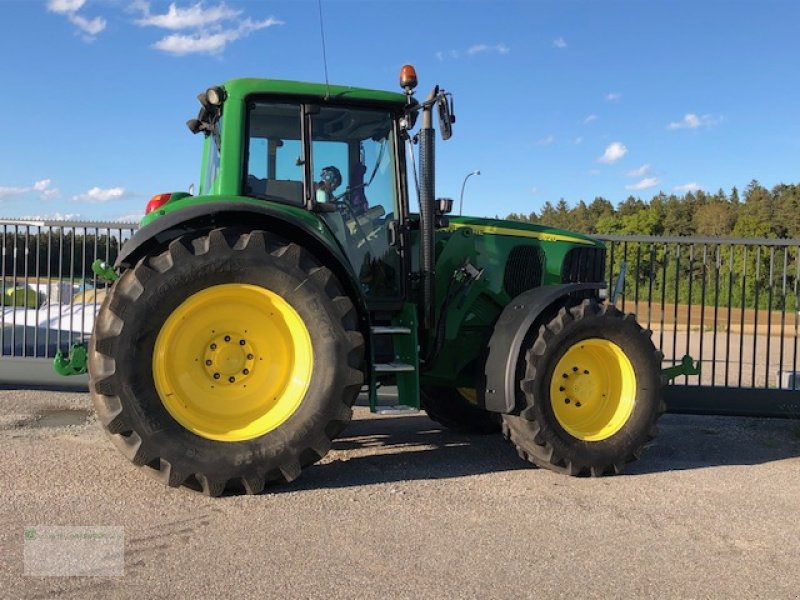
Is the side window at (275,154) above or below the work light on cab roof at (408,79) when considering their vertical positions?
below

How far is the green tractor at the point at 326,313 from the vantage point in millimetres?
3977

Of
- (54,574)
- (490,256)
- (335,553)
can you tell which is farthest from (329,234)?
(54,574)

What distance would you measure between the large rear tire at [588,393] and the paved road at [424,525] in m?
0.20

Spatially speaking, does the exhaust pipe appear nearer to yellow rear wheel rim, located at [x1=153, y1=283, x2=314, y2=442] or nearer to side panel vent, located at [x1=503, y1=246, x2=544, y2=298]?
side panel vent, located at [x1=503, y1=246, x2=544, y2=298]

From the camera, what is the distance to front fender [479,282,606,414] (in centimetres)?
466

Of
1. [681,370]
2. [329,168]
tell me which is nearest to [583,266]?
[681,370]

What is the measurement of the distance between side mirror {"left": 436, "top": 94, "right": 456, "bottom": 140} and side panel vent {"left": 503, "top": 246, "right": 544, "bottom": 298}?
135 cm

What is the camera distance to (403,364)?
467cm

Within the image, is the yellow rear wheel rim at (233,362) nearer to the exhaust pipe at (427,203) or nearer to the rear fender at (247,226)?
the rear fender at (247,226)

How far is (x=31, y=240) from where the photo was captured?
7602 millimetres

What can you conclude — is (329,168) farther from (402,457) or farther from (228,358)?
(402,457)

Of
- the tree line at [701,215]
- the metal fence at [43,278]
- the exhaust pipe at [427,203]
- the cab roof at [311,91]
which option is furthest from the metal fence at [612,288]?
the tree line at [701,215]

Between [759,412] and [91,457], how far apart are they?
589 cm

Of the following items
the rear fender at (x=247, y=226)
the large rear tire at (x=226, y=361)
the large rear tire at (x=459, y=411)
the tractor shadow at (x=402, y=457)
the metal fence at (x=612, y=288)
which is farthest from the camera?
the metal fence at (x=612, y=288)
